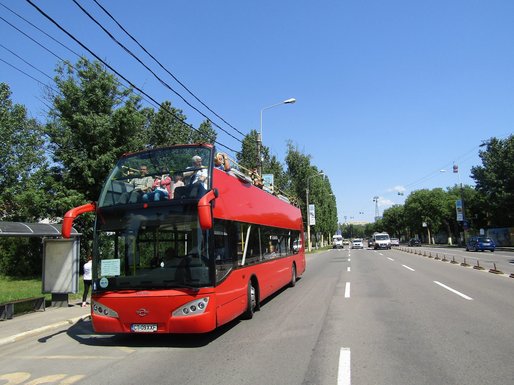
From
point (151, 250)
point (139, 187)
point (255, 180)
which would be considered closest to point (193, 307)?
point (151, 250)

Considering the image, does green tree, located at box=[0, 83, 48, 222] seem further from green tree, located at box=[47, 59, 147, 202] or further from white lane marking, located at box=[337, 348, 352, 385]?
white lane marking, located at box=[337, 348, 352, 385]

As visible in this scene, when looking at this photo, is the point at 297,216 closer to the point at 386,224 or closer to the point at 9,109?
the point at 9,109

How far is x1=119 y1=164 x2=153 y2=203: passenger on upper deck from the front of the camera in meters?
8.30

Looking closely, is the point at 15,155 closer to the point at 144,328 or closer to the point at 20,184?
the point at 20,184

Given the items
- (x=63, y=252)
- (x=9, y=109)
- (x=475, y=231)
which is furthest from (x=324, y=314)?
(x=475, y=231)

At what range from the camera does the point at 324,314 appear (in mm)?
10406

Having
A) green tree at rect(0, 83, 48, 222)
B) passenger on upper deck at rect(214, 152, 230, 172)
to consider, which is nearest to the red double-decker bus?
passenger on upper deck at rect(214, 152, 230, 172)

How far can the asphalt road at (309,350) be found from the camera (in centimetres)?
584

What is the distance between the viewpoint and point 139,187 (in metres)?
8.53

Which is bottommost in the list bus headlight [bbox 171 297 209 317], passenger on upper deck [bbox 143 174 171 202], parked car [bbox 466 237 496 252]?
bus headlight [bbox 171 297 209 317]

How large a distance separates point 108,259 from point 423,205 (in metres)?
90.1

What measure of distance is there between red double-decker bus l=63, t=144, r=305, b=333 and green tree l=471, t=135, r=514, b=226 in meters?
57.3

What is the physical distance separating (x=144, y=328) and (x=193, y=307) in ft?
3.30

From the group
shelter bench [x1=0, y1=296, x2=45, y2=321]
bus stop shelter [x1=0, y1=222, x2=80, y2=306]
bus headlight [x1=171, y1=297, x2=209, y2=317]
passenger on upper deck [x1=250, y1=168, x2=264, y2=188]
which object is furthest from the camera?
bus stop shelter [x1=0, y1=222, x2=80, y2=306]
